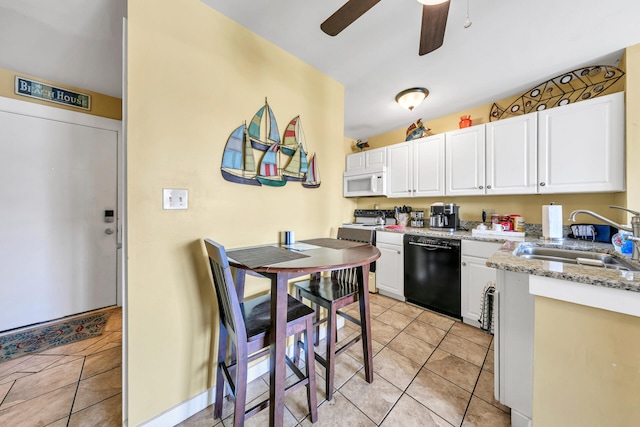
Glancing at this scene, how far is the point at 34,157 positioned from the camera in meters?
2.10

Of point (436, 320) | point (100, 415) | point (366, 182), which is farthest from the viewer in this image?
point (366, 182)

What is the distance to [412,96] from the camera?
2.40 meters

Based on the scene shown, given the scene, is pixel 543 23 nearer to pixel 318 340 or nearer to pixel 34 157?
pixel 318 340

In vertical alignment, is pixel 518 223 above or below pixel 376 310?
above

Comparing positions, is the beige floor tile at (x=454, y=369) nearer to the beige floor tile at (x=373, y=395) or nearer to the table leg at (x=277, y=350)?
the beige floor tile at (x=373, y=395)

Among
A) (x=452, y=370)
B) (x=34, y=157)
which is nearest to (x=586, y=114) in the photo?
(x=452, y=370)

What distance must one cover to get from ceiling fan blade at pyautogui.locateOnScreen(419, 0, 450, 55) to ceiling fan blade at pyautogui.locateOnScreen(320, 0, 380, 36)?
0.28m

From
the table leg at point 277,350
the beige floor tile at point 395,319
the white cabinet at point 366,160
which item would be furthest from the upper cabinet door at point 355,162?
the table leg at point 277,350

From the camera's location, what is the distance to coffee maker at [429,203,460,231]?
8.64 ft

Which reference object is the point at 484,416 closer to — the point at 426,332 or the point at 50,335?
the point at 426,332

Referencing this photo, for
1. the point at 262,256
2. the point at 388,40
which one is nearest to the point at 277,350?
the point at 262,256

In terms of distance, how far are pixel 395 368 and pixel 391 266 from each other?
51.1 inches

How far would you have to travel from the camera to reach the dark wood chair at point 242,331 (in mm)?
996

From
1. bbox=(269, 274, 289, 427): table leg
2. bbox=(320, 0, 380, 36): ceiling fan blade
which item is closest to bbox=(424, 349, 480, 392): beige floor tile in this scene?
bbox=(269, 274, 289, 427): table leg
